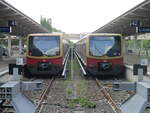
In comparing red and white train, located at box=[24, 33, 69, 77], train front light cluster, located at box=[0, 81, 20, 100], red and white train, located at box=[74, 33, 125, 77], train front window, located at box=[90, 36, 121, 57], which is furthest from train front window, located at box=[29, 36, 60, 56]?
train front light cluster, located at box=[0, 81, 20, 100]

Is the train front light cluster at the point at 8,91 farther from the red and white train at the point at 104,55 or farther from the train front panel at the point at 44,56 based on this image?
the train front panel at the point at 44,56

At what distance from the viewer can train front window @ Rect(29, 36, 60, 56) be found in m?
20.1

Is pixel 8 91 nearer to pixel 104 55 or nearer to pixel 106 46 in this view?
pixel 104 55

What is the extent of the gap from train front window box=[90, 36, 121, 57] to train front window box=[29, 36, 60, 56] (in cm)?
183

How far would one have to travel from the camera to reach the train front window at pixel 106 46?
1981 cm

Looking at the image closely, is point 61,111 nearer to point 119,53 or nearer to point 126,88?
point 126,88

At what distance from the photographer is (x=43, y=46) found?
20.2 m

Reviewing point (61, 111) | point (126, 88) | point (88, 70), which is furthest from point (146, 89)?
point (88, 70)

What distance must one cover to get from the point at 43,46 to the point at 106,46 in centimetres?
326

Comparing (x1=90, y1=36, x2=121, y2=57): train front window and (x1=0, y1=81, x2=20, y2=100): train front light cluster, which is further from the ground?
(x1=90, y1=36, x2=121, y2=57): train front window

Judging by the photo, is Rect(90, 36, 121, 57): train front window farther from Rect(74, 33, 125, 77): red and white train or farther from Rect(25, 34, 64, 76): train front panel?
Rect(25, 34, 64, 76): train front panel

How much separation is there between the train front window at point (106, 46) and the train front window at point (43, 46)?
183 cm

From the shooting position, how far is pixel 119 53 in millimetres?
19906

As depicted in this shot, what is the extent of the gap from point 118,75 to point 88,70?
6.69 feet
